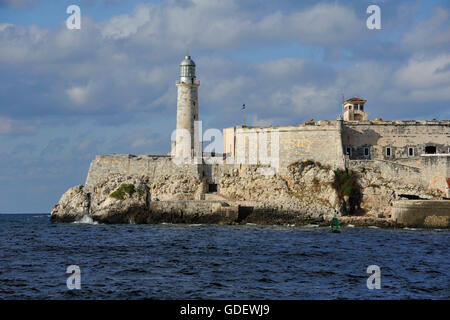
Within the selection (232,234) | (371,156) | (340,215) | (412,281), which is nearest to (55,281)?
(412,281)

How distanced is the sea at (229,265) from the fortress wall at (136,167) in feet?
33.0

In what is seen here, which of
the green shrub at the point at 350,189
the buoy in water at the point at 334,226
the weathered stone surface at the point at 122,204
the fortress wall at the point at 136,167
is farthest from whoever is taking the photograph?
the fortress wall at the point at 136,167

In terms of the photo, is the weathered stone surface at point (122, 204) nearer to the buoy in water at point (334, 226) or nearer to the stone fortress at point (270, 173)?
the stone fortress at point (270, 173)

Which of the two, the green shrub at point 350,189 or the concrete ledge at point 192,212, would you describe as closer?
the concrete ledge at point 192,212

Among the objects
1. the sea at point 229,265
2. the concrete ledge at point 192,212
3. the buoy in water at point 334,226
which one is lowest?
the sea at point 229,265

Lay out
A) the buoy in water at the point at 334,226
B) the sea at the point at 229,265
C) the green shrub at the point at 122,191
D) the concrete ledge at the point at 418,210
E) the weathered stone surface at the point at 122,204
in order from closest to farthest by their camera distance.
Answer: the sea at the point at 229,265
the buoy in water at the point at 334,226
the concrete ledge at the point at 418,210
the weathered stone surface at the point at 122,204
the green shrub at the point at 122,191

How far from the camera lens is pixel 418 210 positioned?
37.3 m

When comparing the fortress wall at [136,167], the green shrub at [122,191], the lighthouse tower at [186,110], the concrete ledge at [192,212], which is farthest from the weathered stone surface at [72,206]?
the lighthouse tower at [186,110]

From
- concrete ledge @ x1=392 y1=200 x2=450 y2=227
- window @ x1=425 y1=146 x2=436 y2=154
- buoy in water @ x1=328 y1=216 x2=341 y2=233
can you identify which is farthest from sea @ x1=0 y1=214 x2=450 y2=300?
window @ x1=425 y1=146 x2=436 y2=154

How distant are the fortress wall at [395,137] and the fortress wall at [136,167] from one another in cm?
1218

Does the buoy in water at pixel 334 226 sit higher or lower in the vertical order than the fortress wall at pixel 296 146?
lower

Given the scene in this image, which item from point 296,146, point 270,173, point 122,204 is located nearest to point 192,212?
point 122,204

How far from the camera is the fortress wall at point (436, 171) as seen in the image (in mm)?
40438

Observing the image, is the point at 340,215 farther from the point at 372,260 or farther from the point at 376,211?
the point at 372,260
